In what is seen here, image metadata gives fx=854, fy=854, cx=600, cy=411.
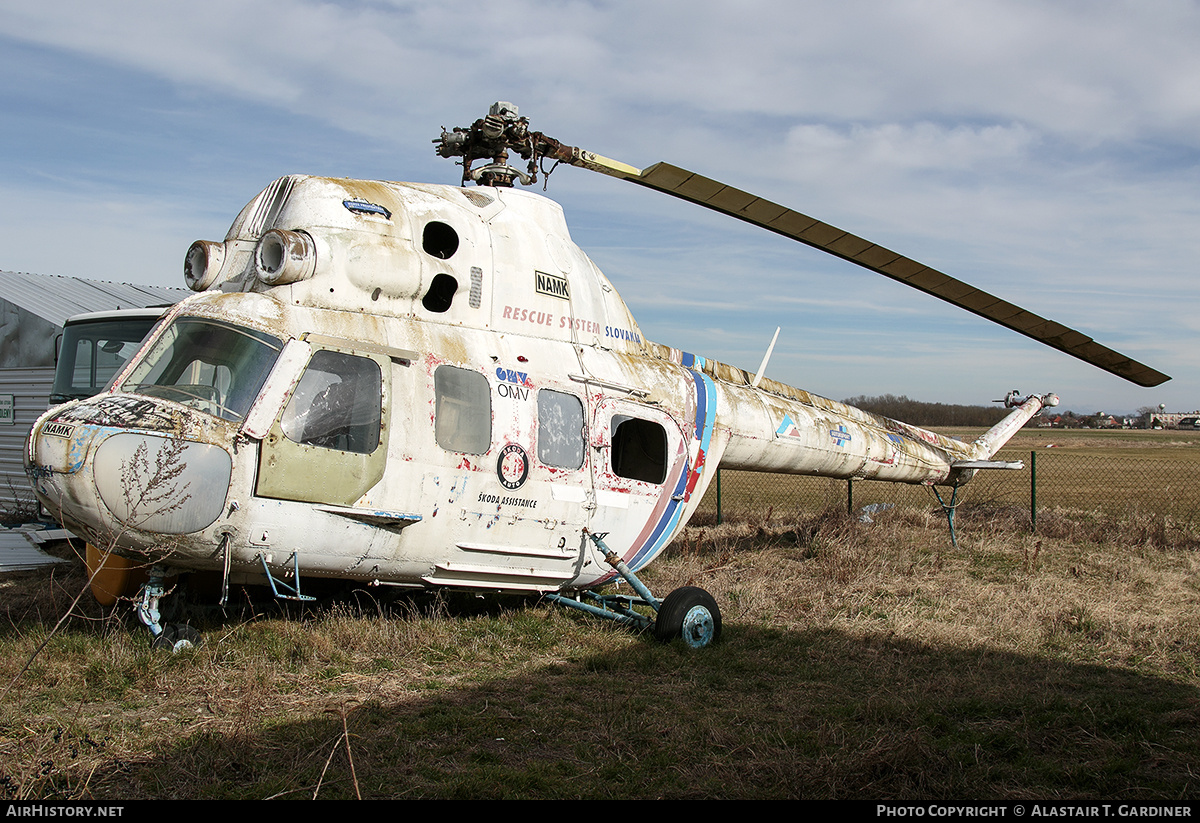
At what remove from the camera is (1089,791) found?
4059mm

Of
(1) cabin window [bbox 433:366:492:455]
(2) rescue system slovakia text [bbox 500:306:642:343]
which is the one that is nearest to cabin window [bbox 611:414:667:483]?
(2) rescue system slovakia text [bbox 500:306:642:343]

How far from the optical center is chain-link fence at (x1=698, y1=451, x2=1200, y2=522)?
1631 centimetres

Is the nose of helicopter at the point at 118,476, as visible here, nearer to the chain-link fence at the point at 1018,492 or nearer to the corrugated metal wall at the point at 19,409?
the chain-link fence at the point at 1018,492

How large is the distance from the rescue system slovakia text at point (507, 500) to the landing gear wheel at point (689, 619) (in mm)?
1368

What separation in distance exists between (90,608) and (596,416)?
4.50 metres

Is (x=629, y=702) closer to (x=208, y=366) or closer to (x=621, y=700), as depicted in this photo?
(x=621, y=700)

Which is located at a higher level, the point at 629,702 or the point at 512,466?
the point at 512,466

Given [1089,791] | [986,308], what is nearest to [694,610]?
[1089,791]

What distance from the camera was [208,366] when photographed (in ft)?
19.0

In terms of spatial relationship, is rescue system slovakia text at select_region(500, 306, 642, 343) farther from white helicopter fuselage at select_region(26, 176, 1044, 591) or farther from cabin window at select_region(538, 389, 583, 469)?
cabin window at select_region(538, 389, 583, 469)

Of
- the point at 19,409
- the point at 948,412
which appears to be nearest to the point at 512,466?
the point at 19,409

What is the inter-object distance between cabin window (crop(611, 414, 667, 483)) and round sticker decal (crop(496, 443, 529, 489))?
1656 millimetres

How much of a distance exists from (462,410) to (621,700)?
95.2 inches
